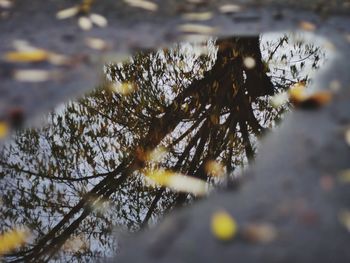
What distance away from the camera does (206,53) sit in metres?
2.51

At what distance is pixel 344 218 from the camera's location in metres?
1.22

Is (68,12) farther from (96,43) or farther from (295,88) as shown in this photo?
(295,88)

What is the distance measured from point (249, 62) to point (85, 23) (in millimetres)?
1276

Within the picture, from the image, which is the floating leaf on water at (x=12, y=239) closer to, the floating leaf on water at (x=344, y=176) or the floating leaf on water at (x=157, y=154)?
the floating leaf on water at (x=157, y=154)

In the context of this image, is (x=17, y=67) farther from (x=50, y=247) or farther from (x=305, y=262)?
(x=305, y=262)

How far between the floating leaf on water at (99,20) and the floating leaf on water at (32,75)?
656mm

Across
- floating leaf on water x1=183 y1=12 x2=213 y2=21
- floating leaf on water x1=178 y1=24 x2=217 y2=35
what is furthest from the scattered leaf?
floating leaf on water x1=183 y1=12 x2=213 y2=21

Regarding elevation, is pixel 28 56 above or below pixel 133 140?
above

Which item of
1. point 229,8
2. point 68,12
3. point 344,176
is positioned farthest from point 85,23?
point 344,176

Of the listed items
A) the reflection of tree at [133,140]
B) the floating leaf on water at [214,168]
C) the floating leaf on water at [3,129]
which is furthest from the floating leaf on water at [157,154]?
the floating leaf on water at [3,129]

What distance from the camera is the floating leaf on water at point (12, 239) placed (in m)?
1.58

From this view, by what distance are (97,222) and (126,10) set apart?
1572 millimetres

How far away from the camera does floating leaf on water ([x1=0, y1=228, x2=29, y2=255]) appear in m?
1.58

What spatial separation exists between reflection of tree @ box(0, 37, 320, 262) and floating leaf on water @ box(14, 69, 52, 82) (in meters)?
0.21
